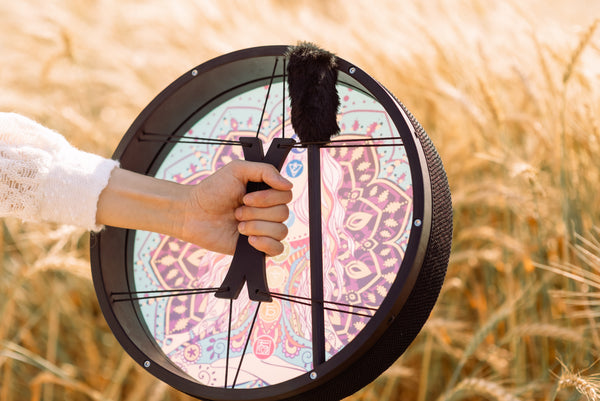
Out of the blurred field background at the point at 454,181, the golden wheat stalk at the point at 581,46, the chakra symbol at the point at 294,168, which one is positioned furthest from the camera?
the blurred field background at the point at 454,181

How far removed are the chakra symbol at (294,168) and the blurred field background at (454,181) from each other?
0.47 metres

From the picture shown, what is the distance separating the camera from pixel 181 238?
3.68 feet

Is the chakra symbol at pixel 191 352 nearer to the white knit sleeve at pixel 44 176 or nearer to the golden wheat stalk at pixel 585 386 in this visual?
the white knit sleeve at pixel 44 176

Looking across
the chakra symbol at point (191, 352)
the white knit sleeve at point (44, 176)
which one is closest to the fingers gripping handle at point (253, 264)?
the chakra symbol at point (191, 352)

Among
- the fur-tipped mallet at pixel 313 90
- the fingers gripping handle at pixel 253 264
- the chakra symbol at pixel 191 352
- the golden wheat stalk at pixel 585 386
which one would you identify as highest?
the fur-tipped mallet at pixel 313 90

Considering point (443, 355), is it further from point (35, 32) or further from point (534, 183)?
point (35, 32)

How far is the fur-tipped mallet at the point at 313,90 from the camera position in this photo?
946mm

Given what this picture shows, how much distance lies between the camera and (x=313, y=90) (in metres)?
0.94

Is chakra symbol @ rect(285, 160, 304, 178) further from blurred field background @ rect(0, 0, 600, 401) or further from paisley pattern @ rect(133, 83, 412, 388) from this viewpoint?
blurred field background @ rect(0, 0, 600, 401)

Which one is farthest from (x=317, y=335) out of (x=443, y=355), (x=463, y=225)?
(x=463, y=225)

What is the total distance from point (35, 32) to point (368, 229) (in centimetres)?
155

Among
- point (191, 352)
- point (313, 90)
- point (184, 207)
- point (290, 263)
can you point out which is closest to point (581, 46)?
point (313, 90)

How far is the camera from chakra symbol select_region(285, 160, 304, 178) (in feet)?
3.45

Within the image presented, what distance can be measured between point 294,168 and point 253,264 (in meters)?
0.18
